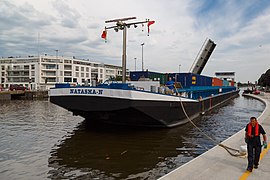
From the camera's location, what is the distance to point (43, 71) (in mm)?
78688

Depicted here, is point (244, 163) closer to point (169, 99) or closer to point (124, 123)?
point (169, 99)

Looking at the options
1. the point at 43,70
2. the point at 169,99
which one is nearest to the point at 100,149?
the point at 169,99

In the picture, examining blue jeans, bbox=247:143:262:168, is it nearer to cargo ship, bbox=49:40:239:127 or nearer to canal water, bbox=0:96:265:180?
canal water, bbox=0:96:265:180

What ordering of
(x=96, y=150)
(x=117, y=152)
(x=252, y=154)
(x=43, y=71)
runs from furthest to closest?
(x=43, y=71) < (x=96, y=150) < (x=117, y=152) < (x=252, y=154)

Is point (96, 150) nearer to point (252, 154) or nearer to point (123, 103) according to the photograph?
point (123, 103)

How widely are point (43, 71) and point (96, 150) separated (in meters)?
75.9

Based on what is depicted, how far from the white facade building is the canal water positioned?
200 ft

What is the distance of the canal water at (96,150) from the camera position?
7.81 metres

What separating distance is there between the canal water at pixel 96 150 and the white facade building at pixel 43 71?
6108 cm

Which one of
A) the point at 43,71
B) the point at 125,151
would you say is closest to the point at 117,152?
the point at 125,151

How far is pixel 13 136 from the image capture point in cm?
1291

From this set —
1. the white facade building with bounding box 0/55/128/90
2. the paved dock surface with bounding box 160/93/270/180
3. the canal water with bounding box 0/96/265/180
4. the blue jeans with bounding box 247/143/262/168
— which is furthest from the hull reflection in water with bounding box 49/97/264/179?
the white facade building with bounding box 0/55/128/90

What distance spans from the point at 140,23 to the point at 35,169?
1083 centimetres

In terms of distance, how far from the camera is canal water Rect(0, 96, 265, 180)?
308 inches
